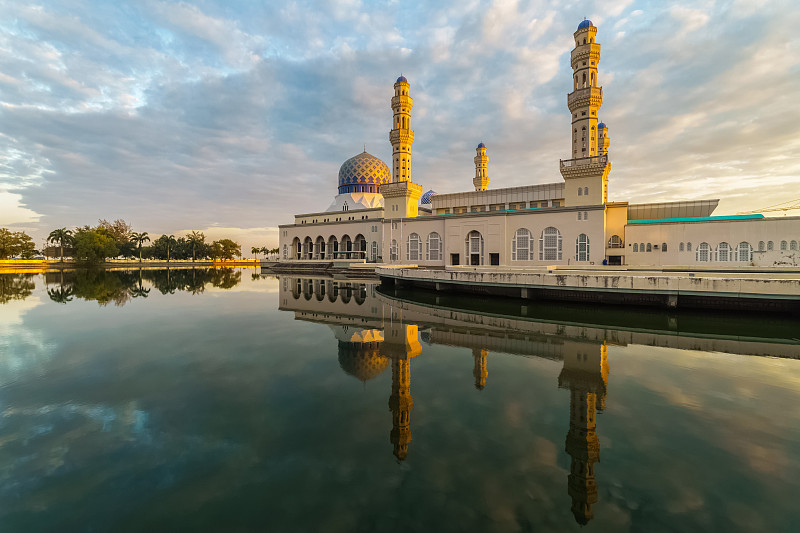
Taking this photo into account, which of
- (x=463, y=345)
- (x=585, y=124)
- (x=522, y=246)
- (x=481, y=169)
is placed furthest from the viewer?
(x=481, y=169)

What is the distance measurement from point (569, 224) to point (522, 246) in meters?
4.73

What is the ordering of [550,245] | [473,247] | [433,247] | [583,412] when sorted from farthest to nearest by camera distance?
[433,247]
[473,247]
[550,245]
[583,412]

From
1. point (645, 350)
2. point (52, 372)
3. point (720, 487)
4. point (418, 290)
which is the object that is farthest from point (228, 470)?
point (418, 290)

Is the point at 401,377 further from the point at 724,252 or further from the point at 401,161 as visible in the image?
the point at 401,161

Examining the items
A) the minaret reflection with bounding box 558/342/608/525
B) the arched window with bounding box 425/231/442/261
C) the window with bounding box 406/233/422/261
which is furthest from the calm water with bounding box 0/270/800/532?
the window with bounding box 406/233/422/261

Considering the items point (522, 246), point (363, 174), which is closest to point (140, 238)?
point (363, 174)

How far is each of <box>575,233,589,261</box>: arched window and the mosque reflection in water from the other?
21.6 meters

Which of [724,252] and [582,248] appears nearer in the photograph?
[724,252]

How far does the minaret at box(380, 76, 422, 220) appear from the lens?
42.6m

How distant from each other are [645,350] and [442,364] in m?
5.42

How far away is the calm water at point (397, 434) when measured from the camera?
3.25 meters

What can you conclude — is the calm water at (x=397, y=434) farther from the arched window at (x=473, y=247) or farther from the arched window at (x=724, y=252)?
the arched window at (x=473, y=247)

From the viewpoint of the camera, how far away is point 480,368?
769cm

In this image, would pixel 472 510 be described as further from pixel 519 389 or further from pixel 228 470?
pixel 519 389
